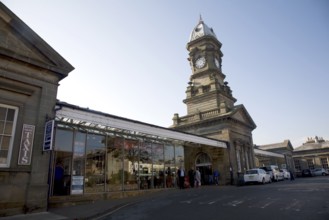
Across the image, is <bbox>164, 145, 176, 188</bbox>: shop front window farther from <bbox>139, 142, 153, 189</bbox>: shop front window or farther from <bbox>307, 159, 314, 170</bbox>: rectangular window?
<bbox>307, 159, 314, 170</bbox>: rectangular window

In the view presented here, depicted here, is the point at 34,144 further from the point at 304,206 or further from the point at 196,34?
the point at 196,34

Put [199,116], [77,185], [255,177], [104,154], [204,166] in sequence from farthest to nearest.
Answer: [199,116]
[204,166]
[255,177]
[104,154]
[77,185]

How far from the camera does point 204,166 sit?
1137 inches

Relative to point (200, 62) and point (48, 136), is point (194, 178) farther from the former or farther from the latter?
point (200, 62)

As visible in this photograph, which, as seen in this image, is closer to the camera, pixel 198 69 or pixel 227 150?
pixel 227 150

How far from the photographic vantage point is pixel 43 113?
36.0 feet

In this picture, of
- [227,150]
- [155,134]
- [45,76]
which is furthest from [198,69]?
[45,76]

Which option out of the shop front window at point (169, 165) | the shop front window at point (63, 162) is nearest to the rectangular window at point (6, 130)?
the shop front window at point (63, 162)

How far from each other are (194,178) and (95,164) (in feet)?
37.6

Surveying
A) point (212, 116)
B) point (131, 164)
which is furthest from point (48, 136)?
point (212, 116)

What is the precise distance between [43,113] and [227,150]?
70.1 feet

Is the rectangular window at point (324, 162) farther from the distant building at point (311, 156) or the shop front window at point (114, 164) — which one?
the shop front window at point (114, 164)

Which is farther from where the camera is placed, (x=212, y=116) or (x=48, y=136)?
(x=212, y=116)

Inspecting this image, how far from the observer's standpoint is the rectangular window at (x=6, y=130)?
31.5 feet
